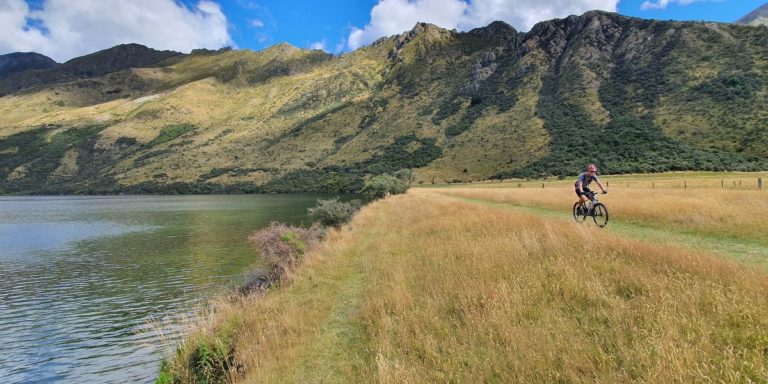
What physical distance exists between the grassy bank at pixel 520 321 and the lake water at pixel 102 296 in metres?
4.91

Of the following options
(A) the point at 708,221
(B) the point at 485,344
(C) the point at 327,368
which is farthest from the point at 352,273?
(A) the point at 708,221

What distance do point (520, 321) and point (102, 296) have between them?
22.2 m

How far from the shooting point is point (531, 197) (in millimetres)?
35000

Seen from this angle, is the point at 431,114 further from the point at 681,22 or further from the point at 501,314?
the point at 501,314

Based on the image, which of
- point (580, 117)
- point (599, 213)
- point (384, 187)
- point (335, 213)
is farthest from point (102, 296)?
point (580, 117)

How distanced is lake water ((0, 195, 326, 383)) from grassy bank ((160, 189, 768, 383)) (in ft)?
16.1

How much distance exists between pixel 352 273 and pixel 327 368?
25.1 feet

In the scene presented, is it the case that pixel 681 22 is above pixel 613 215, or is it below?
above

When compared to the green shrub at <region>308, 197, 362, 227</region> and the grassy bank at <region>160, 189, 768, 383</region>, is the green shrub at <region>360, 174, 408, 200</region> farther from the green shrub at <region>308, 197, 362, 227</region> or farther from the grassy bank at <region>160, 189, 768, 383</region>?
the grassy bank at <region>160, 189, 768, 383</region>

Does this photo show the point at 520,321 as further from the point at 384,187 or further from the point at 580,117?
the point at 580,117

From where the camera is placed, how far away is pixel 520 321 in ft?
24.6

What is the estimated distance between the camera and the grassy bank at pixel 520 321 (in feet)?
18.5

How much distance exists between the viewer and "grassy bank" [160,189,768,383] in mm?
5629

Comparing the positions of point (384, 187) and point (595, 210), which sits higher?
point (595, 210)
